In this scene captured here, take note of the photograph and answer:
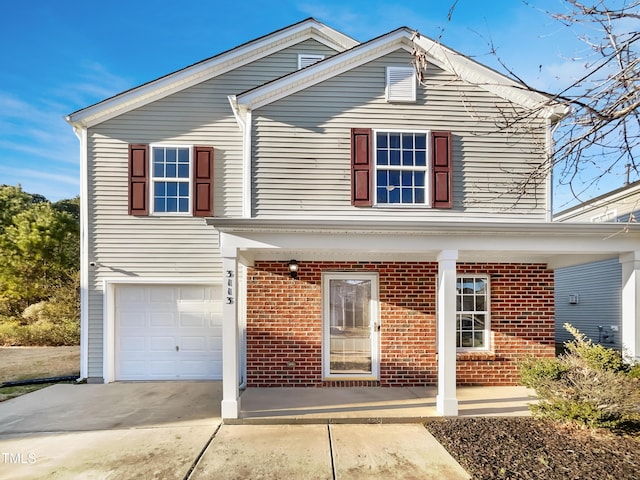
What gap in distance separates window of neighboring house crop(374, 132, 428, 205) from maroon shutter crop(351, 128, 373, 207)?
0.56ft

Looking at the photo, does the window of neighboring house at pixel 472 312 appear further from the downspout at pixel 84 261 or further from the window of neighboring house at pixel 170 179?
the downspout at pixel 84 261

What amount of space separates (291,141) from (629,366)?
20.6 feet

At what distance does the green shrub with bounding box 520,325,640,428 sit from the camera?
4406 millimetres

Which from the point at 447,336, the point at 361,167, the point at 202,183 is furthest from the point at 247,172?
the point at 447,336

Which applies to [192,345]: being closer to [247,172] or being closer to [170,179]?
[170,179]

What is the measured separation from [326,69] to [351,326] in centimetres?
491

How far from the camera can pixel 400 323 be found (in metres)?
6.75

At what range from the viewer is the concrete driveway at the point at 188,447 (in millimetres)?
3740

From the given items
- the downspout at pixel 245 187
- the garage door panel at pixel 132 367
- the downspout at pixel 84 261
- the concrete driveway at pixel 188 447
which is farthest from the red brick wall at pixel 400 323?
the downspout at pixel 84 261

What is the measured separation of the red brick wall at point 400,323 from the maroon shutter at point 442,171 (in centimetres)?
124

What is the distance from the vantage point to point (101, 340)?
730cm

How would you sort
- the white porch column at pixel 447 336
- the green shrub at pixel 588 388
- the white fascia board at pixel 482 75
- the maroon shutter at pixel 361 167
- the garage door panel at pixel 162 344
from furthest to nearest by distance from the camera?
the garage door panel at pixel 162 344 → the white fascia board at pixel 482 75 → the maroon shutter at pixel 361 167 → the white porch column at pixel 447 336 → the green shrub at pixel 588 388

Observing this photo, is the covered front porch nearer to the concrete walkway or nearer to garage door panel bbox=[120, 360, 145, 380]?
the concrete walkway

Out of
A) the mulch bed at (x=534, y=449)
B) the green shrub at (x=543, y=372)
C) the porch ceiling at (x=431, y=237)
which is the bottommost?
the mulch bed at (x=534, y=449)
